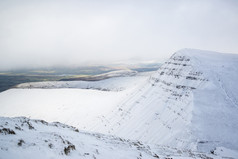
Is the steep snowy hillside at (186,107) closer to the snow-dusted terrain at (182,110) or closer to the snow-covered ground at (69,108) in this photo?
the snow-dusted terrain at (182,110)

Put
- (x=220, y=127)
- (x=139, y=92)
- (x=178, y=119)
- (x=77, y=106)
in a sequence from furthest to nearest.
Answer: (x=77, y=106)
(x=139, y=92)
(x=178, y=119)
(x=220, y=127)

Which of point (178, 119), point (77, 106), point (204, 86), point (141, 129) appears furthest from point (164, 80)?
point (77, 106)

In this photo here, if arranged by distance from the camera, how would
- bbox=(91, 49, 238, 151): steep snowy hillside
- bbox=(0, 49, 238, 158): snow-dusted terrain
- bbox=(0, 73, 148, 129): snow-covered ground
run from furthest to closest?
bbox=(0, 73, 148, 129): snow-covered ground < bbox=(91, 49, 238, 151): steep snowy hillside < bbox=(0, 49, 238, 158): snow-dusted terrain

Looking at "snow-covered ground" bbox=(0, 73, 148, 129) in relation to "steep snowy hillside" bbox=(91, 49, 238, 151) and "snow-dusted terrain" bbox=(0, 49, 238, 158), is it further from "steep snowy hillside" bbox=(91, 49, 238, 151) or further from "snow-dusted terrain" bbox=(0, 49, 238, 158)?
"steep snowy hillside" bbox=(91, 49, 238, 151)

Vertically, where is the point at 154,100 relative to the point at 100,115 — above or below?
above

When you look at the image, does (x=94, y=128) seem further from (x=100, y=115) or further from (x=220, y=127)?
(x=220, y=127)

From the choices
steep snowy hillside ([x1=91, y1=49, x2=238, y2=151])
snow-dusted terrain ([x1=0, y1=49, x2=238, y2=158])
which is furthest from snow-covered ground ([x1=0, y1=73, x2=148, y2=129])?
steep snowy hillside ([x1=91, y1=49, x2=238, y2=151])

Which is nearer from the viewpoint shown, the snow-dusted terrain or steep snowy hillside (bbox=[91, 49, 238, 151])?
the snow-dusted terrain

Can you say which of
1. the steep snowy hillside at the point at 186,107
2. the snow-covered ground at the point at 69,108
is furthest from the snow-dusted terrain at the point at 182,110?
the snow-covered ground at the point at 69,108
